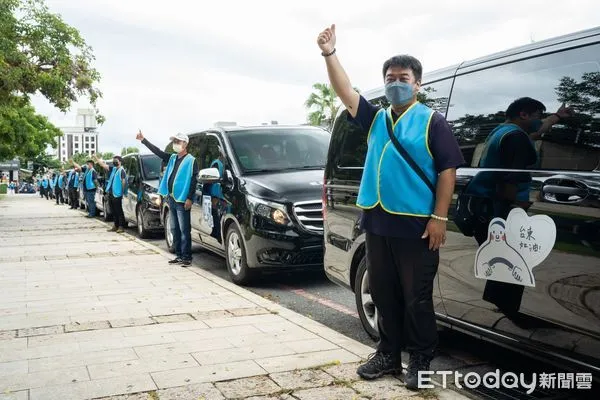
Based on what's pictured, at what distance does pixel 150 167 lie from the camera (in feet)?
44.1

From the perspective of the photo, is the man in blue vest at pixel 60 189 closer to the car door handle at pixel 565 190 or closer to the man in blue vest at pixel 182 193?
the man in blue vest at pixel 182 193

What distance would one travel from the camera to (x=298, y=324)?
5039 millimetres

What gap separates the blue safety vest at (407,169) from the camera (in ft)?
11.2

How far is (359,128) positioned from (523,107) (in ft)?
5.65

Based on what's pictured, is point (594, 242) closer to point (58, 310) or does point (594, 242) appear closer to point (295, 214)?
point (295, 214)

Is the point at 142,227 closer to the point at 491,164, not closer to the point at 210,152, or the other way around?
the point at 210,152

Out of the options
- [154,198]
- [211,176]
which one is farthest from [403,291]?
[154,198]

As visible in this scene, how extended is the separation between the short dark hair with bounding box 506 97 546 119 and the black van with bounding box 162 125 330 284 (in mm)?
3525

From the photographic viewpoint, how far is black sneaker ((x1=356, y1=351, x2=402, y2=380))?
3699 mm

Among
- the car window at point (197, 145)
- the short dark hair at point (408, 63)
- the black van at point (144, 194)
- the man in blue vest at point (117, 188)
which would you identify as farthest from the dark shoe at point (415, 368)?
the man in blue vest at point (117, 188)

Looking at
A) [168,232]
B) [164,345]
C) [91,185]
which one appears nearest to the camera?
[164,345]

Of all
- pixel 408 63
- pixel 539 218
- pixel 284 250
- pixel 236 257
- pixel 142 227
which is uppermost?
pixel 408 63

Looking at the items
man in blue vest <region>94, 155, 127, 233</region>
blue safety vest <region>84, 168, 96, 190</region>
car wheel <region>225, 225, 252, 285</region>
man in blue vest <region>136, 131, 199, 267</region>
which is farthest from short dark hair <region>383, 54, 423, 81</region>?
blue safety vest <region>84, 168, 96, 190</region>

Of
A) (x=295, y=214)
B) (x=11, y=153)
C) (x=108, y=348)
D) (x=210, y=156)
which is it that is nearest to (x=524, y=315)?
(x=108, y=348)
